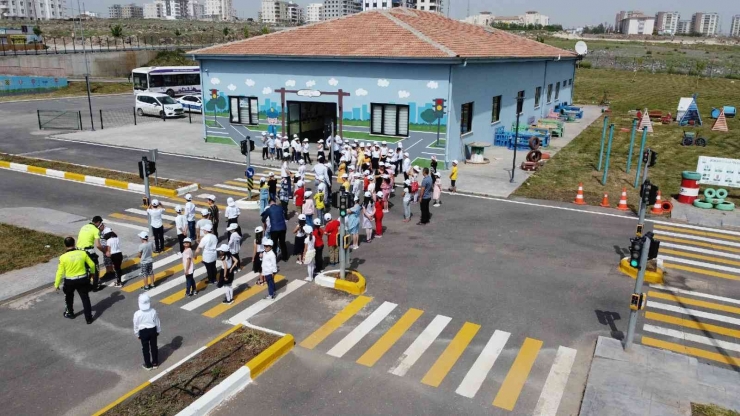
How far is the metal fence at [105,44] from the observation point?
225 feet

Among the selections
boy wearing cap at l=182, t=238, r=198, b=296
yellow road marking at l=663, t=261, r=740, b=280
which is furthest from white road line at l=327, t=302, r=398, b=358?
yellow road marking at l=663, t=261, r=740, b=280

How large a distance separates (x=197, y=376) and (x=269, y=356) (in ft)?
4.27

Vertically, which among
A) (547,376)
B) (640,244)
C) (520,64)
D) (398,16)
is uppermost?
(398,16)

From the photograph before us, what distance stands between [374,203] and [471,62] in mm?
12036

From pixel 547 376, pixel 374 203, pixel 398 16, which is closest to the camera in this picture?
pixel 547 376

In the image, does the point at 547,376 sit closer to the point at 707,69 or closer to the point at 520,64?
the point at 520,64

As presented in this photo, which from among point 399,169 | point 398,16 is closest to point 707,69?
point 398,16

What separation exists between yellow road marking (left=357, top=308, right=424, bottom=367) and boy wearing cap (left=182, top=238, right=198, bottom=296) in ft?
15.4

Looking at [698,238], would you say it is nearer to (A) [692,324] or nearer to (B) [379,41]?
(A) [692,324]

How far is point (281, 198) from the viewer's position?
62.0 ft

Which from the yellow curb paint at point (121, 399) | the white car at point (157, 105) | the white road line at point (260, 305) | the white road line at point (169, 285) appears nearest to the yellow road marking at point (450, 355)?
the white road line at point (260, 305)

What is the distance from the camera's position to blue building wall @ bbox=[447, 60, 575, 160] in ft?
88.6

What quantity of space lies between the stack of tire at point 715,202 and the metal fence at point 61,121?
35.0 metres

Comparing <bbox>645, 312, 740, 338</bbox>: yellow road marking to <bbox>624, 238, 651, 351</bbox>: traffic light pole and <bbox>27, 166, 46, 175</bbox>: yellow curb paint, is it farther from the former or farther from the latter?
<bbox>27, 166, 46, 175</bbox>: yellow curb paint
